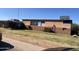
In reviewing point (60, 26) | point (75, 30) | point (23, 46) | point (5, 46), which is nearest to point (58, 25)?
point (60, 26)

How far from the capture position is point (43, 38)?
7176 millimetres

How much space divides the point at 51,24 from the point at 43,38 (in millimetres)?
228

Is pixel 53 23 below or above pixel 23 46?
above

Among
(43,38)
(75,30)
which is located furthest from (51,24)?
(75,30)

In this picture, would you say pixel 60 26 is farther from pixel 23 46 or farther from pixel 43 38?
pixel 23 46

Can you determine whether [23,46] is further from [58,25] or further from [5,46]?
[58,25]

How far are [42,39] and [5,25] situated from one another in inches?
22.1

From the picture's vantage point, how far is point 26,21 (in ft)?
23.7

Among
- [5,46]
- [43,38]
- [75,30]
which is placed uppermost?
[75,30]

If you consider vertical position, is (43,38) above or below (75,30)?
below

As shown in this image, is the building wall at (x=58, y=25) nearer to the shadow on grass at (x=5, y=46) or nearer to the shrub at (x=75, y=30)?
the shrub at (x=75, y=30)
